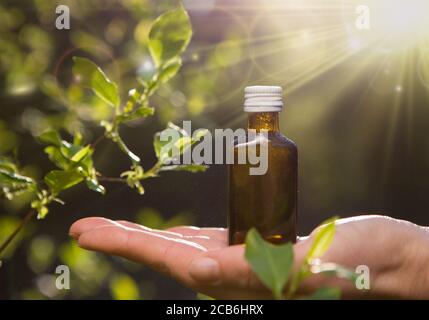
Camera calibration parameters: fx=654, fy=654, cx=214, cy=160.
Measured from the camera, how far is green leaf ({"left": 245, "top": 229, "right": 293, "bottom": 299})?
30 cm

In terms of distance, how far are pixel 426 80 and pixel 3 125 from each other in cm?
78

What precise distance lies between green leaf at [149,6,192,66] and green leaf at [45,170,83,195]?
0.11m

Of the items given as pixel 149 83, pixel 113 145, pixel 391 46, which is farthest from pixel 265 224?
pixel 391 46

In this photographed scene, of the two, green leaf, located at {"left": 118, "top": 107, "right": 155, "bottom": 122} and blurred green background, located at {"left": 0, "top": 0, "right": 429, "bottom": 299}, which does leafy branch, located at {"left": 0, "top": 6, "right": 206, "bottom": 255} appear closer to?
green leaf, located at {"left": 118, "top": 107, "right": 155, "bottom": 122}

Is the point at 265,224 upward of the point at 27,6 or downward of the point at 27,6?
downward

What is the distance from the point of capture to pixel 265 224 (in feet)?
2.33

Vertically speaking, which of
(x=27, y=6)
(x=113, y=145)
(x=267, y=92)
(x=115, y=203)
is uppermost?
(x=27, y=6)

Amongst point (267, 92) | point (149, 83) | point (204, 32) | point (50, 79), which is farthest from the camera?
point (204, 32)

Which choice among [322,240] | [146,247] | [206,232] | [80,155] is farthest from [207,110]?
[322,240]

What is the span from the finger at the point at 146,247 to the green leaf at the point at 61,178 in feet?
0.45

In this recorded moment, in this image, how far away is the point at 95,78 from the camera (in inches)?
19.3

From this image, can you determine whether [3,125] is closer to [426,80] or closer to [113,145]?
[113,145]

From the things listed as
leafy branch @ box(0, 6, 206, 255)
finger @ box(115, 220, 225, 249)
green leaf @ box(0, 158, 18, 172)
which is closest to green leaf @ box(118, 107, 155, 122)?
leafy branch @ box(0, 6, 206, 255)

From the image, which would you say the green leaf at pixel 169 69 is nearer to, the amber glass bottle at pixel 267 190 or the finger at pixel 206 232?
the amber glass bottle at pixel 267 190
